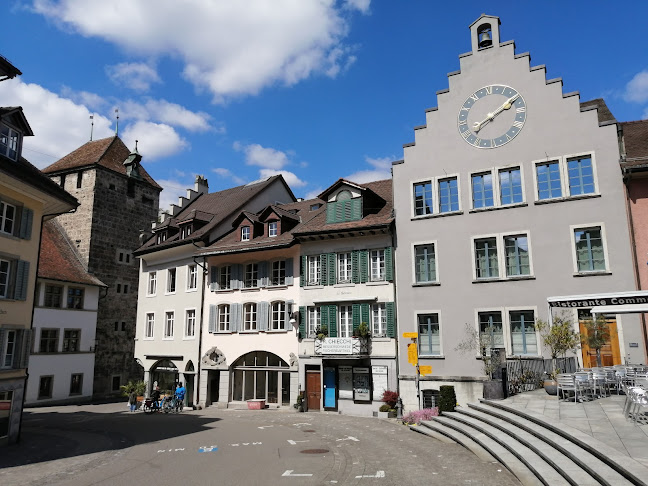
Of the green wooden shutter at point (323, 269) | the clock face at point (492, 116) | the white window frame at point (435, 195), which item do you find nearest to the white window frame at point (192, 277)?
the green wooden shutter at point (323, 269)

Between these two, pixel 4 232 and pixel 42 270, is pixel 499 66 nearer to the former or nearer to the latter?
pixel 4 232

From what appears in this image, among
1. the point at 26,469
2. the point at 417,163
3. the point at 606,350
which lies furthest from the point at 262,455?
the point at 417,163

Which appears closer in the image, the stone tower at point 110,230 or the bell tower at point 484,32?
the bell tower at point 484,32

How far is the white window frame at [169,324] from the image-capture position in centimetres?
3506

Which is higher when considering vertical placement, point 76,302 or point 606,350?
point 76,302

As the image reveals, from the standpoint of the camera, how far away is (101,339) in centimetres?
4134

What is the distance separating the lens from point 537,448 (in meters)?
12.2

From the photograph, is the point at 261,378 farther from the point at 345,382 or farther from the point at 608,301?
the point at 608,301

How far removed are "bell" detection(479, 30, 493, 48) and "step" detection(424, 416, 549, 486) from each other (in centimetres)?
1857

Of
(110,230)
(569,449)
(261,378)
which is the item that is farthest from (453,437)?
(110,230)

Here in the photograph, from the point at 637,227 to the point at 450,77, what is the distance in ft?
37.4

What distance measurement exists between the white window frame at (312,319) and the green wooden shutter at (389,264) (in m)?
4.37

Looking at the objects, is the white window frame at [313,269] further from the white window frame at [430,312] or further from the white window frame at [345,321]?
the white window frame at [430,312]

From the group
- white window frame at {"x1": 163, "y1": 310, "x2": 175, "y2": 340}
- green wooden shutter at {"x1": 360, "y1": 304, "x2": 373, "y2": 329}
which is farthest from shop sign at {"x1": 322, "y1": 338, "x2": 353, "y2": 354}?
white window frame at {"x1": 163, "y1": 310, "x2": 175, "y2": 340}
